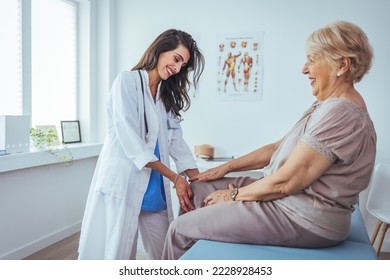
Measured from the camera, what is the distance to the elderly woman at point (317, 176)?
1.02 metres

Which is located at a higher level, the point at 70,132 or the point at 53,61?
the point at 53,61

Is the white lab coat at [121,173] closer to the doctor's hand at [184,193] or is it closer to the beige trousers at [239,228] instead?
the doctor's hand at [184,193]

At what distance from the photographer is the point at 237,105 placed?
9.23 feet

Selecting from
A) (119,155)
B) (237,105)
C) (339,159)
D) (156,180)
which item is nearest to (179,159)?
(156,180)

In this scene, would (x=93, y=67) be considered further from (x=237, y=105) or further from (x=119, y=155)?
(x=119, y=155)

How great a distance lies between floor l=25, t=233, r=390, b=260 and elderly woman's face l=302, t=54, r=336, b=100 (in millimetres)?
1467

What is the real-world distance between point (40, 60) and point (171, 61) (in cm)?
141

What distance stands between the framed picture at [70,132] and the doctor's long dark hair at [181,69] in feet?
4.63

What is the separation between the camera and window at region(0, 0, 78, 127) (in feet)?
7.33

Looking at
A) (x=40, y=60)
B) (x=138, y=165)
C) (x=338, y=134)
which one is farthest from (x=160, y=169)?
(x=40, y=60)

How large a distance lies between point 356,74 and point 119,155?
0.86 m

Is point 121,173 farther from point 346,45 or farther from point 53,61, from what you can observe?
point 53,61

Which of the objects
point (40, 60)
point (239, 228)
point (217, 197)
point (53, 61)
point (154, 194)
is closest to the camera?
point (239, 228)

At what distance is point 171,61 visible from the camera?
4.93 feet
